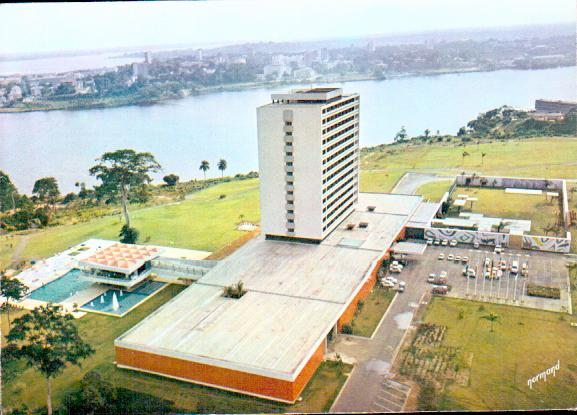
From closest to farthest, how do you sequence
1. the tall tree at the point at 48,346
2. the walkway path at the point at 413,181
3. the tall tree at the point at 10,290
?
the tall tree at the point at 48,346 → the tall tree at the point at 10,290 → the walkway path at the point at 413,181

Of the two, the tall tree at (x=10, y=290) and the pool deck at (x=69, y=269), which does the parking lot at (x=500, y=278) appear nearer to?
the pool deck at (x=69, y=269)

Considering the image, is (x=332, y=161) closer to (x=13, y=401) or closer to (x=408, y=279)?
(x=408, y=279)

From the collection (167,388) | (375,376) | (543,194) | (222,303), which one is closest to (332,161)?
(222,303)

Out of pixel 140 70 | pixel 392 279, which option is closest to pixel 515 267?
pixel 392 279

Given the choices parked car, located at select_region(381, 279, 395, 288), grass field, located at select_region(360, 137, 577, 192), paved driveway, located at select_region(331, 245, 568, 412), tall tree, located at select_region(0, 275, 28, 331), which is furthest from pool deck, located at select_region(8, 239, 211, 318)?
grass field, located at select_region(360, 137, 577, 192)

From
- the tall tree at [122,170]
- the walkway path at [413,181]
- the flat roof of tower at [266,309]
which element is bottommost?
the walkway path at [413,181]

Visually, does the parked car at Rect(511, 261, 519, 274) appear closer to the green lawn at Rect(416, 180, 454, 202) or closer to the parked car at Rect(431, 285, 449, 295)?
the parked car at Rect(431, 285, 449, 295)

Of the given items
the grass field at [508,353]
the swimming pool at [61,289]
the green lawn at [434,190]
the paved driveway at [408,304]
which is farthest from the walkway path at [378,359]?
the green lawn at [434,190]

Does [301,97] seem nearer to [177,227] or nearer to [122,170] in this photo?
[177,227]
